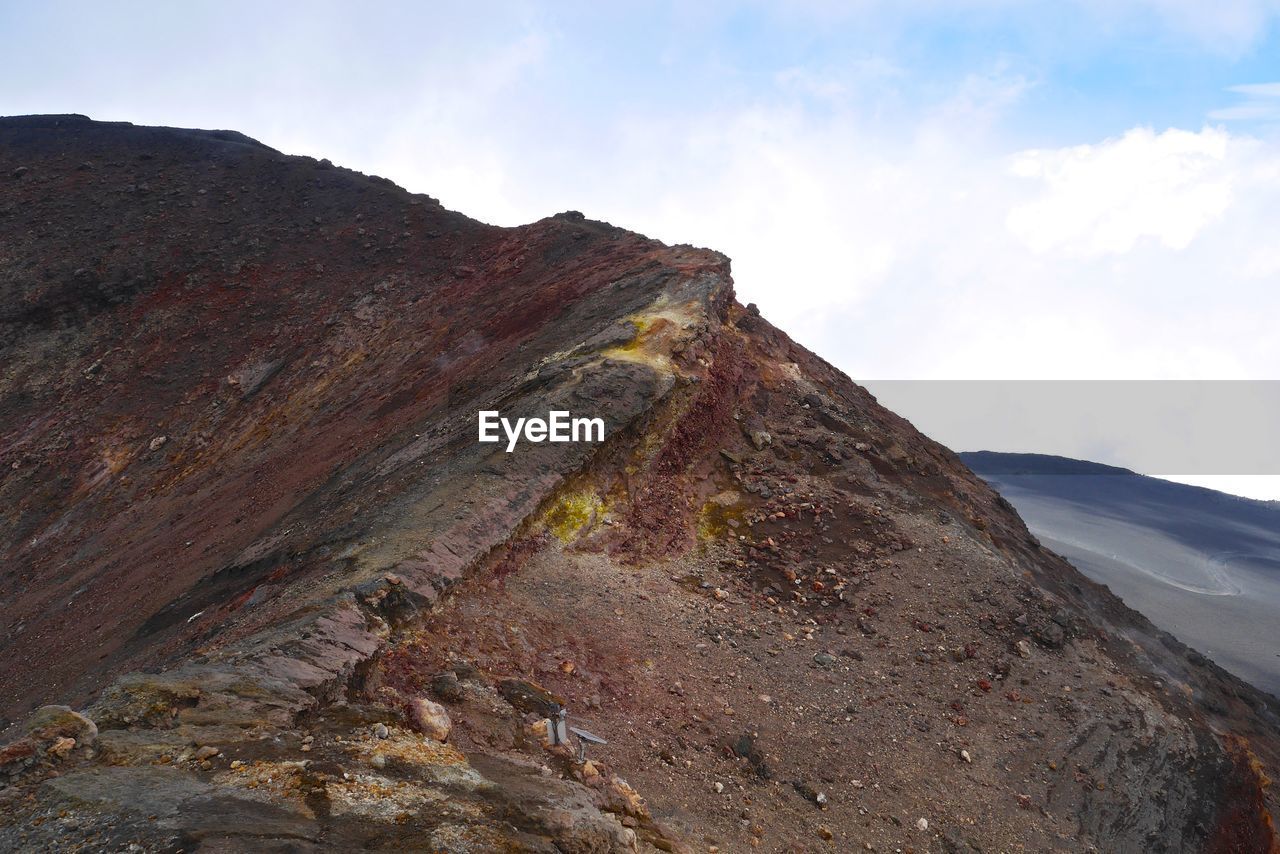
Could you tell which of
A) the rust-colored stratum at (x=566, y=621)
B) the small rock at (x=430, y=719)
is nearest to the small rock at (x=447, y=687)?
the rust-colored stratum at (x=566, y=621)

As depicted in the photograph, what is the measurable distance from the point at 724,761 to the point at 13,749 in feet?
21.4

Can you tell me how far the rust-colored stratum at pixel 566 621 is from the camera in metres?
6.07

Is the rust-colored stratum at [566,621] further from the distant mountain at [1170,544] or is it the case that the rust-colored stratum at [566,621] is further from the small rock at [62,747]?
the distant mountain at [1170,544]

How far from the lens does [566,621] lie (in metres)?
10.4

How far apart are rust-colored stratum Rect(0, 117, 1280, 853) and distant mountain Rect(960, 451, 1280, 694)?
41.5 ft

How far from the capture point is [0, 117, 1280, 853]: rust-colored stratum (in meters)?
6.07

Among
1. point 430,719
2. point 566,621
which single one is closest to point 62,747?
point 430,719

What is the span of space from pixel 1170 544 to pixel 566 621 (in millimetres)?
37359

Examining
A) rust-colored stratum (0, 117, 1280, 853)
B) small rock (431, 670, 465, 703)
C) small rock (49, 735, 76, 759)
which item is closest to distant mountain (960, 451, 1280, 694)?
rust-colored stratum (0, 117, 1280, 853)

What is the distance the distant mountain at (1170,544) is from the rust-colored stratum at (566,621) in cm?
1265

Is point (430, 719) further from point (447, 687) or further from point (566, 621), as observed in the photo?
point (566, 621)

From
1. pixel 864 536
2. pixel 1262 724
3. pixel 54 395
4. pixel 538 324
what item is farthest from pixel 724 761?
pixel 54 395

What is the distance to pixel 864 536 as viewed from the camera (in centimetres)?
1390

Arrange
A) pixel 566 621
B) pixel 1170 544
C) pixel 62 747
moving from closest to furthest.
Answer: pixel 62 747, pixel 566 621, pixel 1170 544
